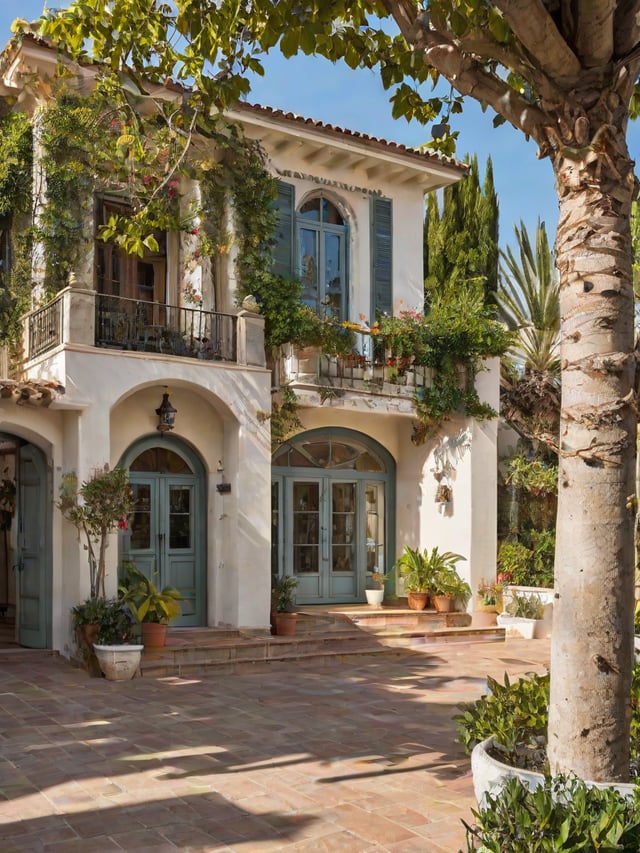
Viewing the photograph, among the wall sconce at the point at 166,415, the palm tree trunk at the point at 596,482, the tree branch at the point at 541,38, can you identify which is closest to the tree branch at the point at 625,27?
the tree branch at the point at 541,38

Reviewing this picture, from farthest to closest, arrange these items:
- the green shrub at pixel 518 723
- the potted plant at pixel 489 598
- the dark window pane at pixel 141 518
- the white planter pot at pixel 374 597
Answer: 1. the white planter pot at pixel 374 597
2. the potted plant at pixel 489 598
3. the dark window pane at pixel 141 518
4. the green shrub at pixel 518 723

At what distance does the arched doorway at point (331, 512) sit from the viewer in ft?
48.0

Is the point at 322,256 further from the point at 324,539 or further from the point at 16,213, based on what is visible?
the point at 16,213

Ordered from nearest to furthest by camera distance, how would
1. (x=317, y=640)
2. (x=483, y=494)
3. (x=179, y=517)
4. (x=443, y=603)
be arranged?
(x=317, y=640) < (x=179, y=517) < (x=443, y=603) < (x=483, y=494)

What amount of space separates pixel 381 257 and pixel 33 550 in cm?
715

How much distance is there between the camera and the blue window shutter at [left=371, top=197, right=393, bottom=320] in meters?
15.2

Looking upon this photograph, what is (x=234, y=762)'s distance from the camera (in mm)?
6945

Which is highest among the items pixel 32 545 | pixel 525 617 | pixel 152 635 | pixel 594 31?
pixel 594 31

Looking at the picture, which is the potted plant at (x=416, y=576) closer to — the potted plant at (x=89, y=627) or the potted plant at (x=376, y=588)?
the potted plant at (x=376, y=588)

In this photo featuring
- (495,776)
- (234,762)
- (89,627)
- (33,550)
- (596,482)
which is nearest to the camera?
(596,482)

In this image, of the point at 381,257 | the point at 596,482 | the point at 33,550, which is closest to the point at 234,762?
the point at 596,482

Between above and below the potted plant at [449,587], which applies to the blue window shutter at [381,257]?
above

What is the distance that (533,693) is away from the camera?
19.4 ft

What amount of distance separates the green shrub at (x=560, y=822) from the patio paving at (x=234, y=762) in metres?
1.53
